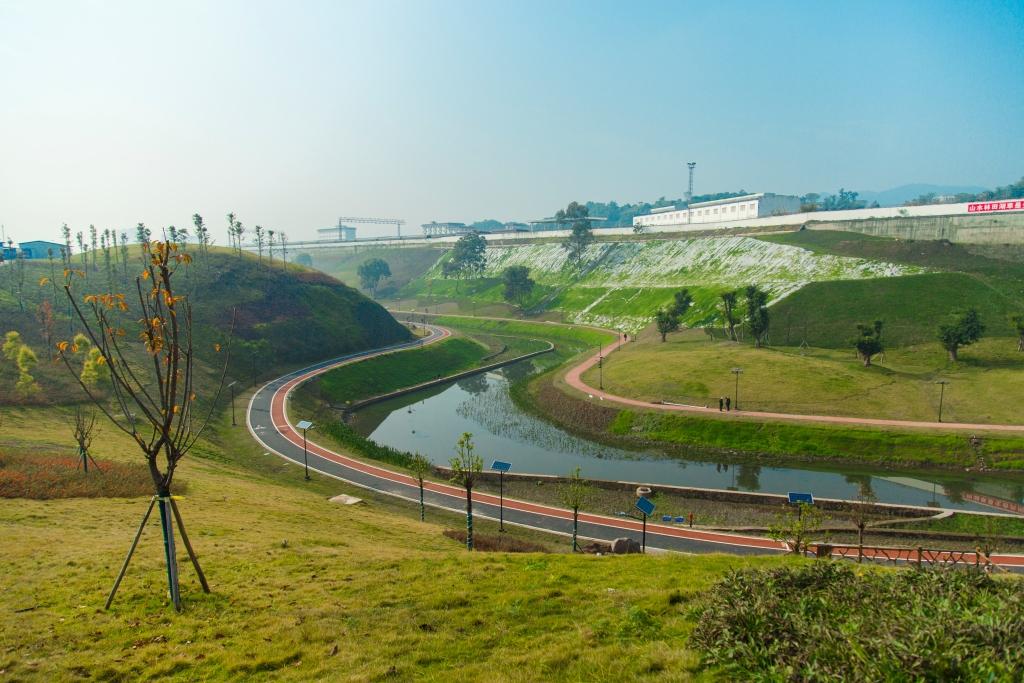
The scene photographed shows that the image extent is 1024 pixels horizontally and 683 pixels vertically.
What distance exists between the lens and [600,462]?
46.9 m

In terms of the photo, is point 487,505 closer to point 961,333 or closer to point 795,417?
point 795,417

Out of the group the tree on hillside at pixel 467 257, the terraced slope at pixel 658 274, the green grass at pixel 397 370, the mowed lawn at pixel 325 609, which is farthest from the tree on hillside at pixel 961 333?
the tree on hillside at pixel 467 257

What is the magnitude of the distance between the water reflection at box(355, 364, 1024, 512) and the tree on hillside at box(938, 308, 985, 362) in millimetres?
24250

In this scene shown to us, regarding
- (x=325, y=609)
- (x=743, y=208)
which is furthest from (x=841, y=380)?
(x=743, y=208)

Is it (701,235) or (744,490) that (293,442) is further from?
(701,235)

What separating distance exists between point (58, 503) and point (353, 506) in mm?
13831

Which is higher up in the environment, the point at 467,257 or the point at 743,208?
the point at 743,208

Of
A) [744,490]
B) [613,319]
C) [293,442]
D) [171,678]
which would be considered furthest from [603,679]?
[613,319]

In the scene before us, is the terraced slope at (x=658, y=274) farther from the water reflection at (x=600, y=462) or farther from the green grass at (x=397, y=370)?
the water reflection at (x=600, y=462)

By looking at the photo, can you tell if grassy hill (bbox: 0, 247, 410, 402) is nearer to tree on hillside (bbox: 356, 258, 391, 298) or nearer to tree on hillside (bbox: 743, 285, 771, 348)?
tree on hillside (bbox: 743, 285, 771, 348)

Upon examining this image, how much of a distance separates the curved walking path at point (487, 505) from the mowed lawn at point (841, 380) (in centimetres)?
2471

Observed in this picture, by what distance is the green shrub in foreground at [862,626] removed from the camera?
313 inches

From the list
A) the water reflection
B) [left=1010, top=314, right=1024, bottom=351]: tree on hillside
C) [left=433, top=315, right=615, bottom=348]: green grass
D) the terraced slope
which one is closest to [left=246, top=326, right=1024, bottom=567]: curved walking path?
the water reflection

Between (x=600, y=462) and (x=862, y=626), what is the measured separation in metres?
38.0
